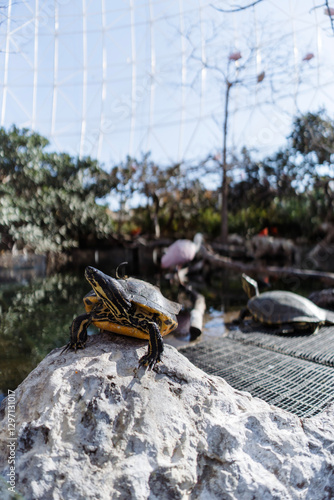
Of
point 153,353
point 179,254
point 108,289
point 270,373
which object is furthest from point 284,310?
point 179,254

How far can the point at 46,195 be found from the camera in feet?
32.7

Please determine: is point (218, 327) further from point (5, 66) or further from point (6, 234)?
point (6, 234)

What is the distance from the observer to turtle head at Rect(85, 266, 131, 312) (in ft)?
4.97

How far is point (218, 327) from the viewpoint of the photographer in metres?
4.10

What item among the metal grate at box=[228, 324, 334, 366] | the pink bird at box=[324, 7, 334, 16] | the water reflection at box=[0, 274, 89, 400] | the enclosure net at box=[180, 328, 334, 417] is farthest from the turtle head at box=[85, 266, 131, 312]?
the pink bird at box=[324, 7, 334, 16]

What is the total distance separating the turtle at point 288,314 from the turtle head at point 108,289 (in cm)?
251

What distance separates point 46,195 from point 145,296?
364 inches

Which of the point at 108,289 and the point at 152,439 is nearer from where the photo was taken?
the point at 152,439

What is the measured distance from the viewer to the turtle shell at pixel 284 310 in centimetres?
349

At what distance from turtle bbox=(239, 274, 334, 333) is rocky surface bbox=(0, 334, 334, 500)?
2.11 metres

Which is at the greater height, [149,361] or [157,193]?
[157,193]

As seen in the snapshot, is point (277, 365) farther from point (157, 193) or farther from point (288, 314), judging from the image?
point (157, 193)

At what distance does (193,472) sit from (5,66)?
12.4ft

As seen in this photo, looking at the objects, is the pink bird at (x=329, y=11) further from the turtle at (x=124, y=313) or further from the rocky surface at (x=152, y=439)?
the rocky surface at (x=152, y=439)
